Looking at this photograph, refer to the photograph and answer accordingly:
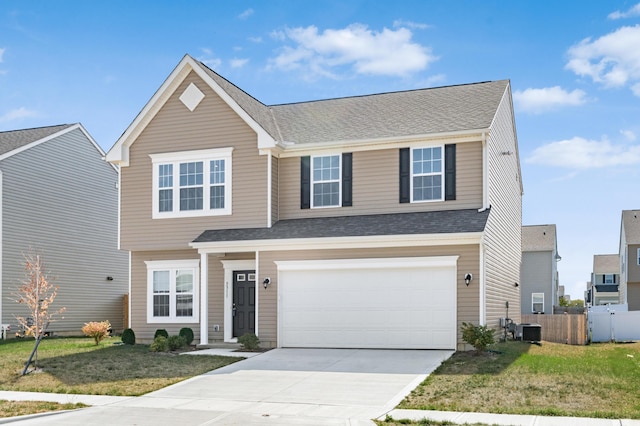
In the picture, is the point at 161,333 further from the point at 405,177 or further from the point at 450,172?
the point at 450,172

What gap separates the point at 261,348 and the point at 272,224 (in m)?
3.92

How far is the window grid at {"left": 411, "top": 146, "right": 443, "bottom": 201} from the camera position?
21734mm

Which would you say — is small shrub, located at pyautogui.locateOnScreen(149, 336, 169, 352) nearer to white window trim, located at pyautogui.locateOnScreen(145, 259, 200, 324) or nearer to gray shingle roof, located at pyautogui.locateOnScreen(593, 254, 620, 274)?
white window trim, located at pyautogui.locateOnScreen(145, 259, 200, 324)

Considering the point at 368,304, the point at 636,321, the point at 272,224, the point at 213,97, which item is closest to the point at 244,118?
the point at 213,97

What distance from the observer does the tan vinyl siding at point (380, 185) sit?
70.2 ft

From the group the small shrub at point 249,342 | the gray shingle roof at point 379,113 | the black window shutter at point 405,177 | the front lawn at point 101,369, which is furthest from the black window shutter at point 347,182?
the front lawn at point 101,369

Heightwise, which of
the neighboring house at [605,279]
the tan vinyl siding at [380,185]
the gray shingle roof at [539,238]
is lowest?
the neighboring house at [605,279]

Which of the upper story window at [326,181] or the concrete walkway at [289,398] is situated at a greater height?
the upper story window at [326,181]

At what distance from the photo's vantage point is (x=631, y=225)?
51.0 meters

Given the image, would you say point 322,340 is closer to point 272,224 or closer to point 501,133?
point 272,224

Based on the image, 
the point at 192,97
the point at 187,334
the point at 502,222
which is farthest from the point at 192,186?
the point at 502,222

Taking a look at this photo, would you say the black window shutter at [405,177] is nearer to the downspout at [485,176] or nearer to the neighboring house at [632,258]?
the downspout at [485,176]

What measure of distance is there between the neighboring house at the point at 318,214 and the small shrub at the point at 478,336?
0.77 meters

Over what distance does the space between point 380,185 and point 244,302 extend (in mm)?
5668
